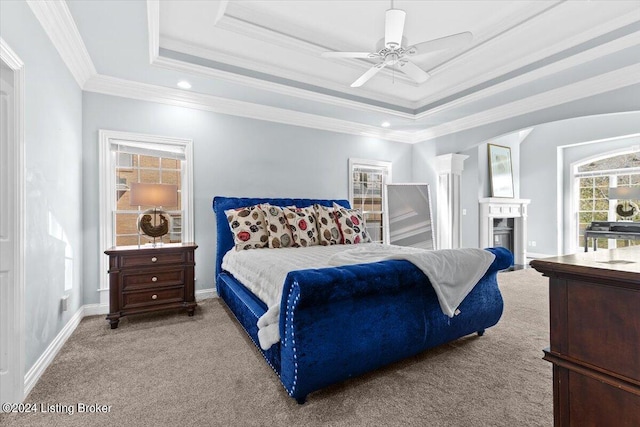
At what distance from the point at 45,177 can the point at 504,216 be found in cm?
655

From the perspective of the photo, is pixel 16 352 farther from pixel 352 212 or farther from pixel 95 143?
pixel 352 212

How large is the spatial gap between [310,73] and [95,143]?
2577 millimetres

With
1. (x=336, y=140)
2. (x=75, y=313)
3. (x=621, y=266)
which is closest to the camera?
(x=621, y=266)

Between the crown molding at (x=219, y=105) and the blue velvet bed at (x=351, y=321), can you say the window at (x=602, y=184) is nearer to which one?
the crown molding at (x=219, y=105)

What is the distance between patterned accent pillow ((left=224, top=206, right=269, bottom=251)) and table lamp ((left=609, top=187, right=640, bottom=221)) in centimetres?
680

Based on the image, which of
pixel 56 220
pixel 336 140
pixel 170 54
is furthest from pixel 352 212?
pixel 56 220

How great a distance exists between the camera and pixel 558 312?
100 cm

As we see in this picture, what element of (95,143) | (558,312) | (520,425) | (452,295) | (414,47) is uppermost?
(414,47)

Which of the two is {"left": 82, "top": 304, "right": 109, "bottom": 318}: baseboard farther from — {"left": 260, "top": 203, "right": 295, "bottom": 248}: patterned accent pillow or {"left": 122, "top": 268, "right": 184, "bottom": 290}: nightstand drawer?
{"left": 260, "top": 203, "right": 295, "bottom": 248}: patterned accent pillow

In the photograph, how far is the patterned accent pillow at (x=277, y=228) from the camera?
3422 mm

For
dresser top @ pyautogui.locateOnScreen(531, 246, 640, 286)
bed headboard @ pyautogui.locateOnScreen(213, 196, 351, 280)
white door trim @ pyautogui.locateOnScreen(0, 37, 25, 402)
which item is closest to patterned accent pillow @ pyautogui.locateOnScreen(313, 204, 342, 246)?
bed headboard @ pyautogui.locateOnScreen(213, 196, 351, 280)

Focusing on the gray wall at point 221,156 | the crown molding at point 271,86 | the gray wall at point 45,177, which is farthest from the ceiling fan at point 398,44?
the gray wall at point 45,177

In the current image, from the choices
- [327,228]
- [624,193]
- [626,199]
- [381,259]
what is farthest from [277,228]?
[626,199]

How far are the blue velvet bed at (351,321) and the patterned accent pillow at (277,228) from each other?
1.10m
